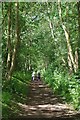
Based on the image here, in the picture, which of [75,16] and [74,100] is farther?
[75,16]

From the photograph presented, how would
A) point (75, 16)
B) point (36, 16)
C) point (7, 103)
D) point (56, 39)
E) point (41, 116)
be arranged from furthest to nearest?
point (56, 39)
point (36, 16)
point (75, 16)
point (7, 103)
point (41, 116)

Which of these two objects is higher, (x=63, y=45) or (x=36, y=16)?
(x=36, y=16)

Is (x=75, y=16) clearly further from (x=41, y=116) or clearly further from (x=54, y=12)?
Result: (x=41, y=116)

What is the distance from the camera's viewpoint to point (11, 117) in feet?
41.8

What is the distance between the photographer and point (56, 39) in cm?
3616

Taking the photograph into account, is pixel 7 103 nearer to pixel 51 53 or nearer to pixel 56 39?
pixel 56 39

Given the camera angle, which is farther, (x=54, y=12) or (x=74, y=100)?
(x=54, y=12)

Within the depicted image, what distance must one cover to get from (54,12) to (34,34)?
1876 centimetres

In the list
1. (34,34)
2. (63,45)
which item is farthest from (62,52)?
(34,34)

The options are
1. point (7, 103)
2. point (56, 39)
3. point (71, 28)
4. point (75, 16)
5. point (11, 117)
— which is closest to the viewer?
point (11, 117)

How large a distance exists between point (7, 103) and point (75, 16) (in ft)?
36.5

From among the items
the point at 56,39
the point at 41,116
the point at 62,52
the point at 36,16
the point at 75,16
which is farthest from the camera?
the point at 56,39

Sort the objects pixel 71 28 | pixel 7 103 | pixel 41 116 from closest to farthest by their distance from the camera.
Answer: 1. pixel 41 116
2. pixel 7 103
3. pixel 71 28

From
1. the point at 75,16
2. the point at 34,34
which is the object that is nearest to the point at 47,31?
the point at 34,34
